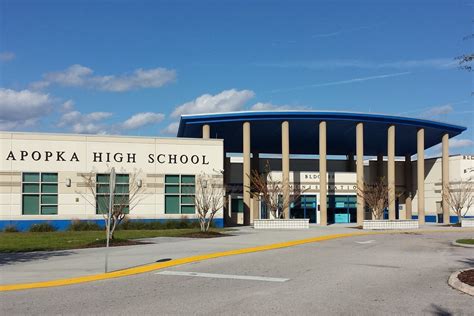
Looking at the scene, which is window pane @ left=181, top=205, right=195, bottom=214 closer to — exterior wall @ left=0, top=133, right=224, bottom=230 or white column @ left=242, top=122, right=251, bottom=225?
exterior wall @ left=0, top=133, right=224, bottom=230

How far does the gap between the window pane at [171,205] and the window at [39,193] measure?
7.28 metres

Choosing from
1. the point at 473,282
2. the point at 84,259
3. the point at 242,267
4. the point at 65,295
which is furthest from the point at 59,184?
the point at 473,282

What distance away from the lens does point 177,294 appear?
10.6 metres

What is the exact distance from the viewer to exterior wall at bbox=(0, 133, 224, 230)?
35.2 meters

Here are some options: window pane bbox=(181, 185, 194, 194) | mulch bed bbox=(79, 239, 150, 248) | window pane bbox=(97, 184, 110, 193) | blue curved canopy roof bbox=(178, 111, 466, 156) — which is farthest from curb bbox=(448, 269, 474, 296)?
blue curved canopy roof bbox=(178, 111, 466, 156)

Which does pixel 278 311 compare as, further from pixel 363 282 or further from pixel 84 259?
pixel 84 259

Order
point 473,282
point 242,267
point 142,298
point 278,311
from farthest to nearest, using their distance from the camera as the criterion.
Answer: point 242,267, point 473,282, point 142,298, point 278,311

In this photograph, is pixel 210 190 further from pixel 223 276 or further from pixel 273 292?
pixel 273 292

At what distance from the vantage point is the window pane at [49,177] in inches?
1412

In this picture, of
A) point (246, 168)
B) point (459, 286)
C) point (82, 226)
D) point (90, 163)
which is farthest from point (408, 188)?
point (459, 286)

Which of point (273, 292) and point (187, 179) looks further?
point (187, 179)

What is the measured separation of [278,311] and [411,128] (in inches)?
1844

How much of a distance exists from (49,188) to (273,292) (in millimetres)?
28373

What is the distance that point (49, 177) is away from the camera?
118 ft
